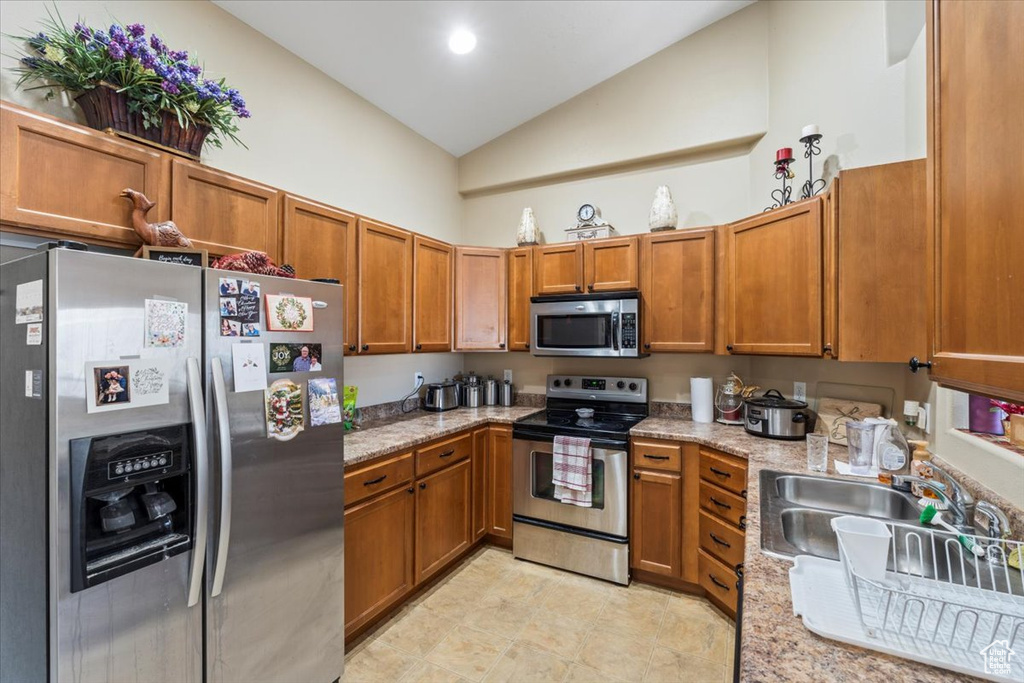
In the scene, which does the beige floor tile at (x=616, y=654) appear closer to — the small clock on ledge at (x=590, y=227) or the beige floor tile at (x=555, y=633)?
the beige floor tile at (x=555, y=633)

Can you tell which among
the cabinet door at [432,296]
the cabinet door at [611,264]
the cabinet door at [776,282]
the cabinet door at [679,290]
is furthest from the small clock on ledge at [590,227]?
the cabinet door at [432,296]

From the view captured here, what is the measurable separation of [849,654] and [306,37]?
3.33 metres

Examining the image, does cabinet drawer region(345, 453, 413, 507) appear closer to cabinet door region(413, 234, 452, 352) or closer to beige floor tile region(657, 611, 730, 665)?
cabinet door region(413, 234, 452, 352)

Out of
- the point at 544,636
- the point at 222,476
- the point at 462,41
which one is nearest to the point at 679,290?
the point at 462,41

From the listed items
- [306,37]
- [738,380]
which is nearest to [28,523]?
[306,37]

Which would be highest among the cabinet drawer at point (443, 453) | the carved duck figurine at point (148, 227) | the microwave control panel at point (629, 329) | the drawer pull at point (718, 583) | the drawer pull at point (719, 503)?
the carved duck figurine at point (148, 227)

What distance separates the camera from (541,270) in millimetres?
3301

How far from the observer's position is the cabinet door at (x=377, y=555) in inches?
80.5

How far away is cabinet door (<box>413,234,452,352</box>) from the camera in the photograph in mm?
2902

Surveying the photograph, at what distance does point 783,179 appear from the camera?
2473 millimetres

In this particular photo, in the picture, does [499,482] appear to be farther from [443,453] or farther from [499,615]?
[499,615]

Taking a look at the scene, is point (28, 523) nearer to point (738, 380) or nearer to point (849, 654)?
point (849, 654)

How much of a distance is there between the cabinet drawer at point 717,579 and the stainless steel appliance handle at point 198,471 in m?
2.33

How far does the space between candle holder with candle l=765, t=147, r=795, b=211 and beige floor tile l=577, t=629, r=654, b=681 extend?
2.43m
